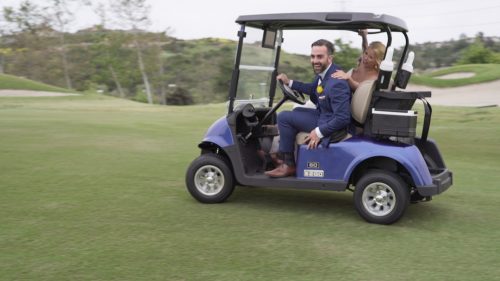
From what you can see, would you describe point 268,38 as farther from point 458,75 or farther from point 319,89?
Answer: point 458,75

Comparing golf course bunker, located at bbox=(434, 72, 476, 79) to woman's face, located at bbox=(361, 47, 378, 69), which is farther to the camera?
golf course bunker, located at bbox=(434, 72, 476, 79)

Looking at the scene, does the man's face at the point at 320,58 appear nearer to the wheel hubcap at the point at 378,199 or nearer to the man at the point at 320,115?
the man at the point at 320,115

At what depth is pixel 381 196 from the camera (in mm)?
5285

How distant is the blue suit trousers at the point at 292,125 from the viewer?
559 cm

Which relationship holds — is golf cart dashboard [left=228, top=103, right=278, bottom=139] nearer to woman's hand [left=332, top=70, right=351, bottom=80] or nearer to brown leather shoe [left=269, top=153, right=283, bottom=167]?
brown leather shoe [left=269, top=153, right=283, bottom=167]

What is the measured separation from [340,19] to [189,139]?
7.03m

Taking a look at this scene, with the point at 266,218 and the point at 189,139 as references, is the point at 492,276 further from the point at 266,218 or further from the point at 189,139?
the point at 189,139

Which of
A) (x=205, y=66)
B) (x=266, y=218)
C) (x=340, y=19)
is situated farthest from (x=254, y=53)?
(x=205, y=66)

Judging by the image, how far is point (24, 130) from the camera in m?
12.4

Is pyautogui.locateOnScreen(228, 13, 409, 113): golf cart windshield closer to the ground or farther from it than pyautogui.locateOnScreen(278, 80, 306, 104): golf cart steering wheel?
farther from it

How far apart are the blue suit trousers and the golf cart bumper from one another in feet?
3.70

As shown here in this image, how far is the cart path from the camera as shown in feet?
82.3

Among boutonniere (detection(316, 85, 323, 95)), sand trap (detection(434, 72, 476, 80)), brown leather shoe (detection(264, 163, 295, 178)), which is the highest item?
boutonniere (detection(316, 85, 323, 95))

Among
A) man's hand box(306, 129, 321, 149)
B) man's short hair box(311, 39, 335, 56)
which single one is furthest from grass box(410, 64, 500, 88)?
man's hand box(306, 129, 321, 149)
